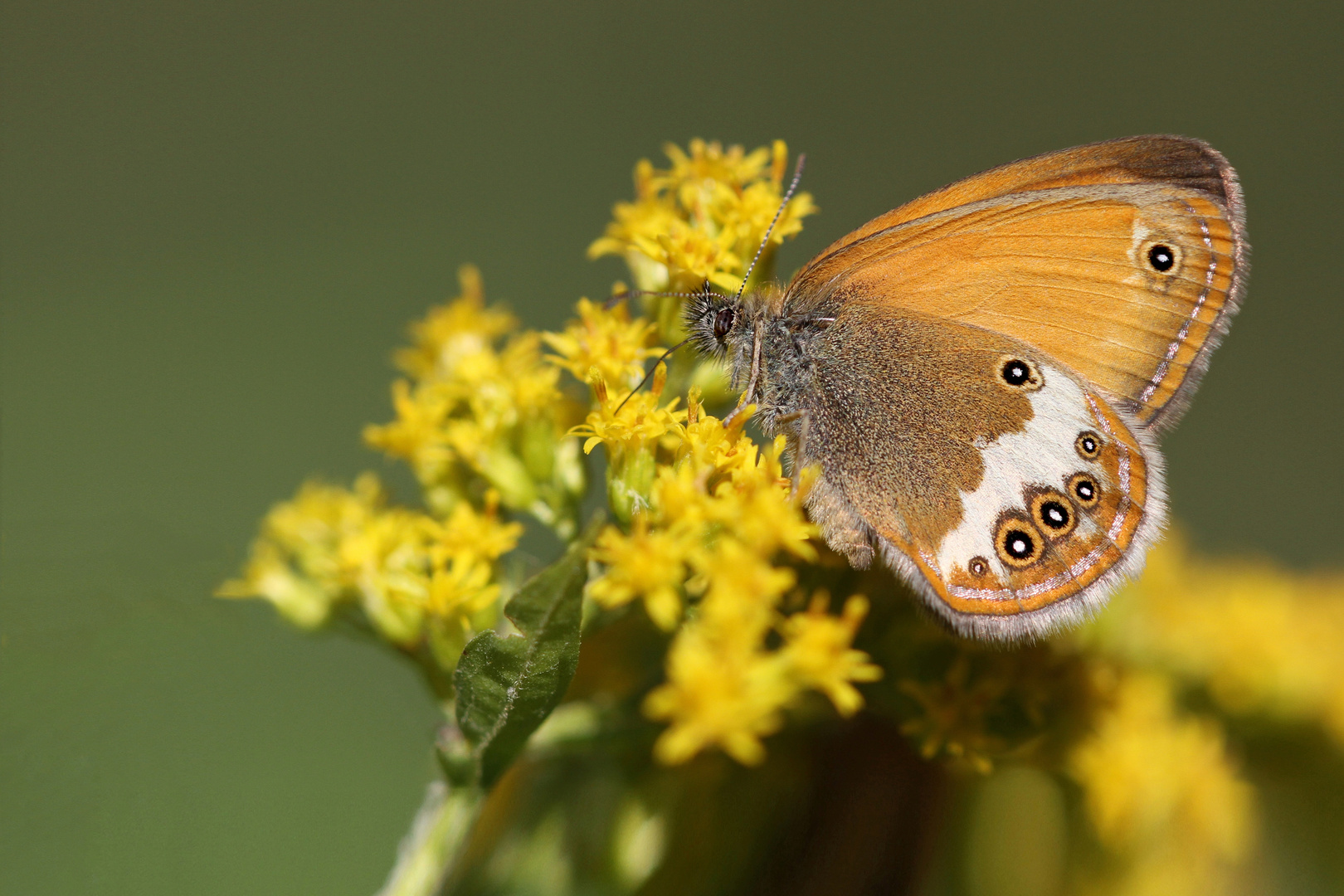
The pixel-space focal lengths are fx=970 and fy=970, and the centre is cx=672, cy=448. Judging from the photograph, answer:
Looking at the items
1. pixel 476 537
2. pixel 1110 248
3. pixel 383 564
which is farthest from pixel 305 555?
pixel 1110 248

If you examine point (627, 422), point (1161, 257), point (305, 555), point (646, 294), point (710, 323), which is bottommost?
point (1161, 257)

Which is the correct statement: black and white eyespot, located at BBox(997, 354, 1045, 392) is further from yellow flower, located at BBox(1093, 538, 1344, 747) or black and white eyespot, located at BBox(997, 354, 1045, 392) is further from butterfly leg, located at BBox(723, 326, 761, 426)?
yellow flower, located at BBox(1093, 538, 1344, 747)

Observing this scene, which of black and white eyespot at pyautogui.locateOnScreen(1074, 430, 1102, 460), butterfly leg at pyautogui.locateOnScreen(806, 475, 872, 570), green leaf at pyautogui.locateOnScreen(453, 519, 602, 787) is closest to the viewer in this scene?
green leaf at pyautogui.locateOnScreen(453, 519, 602, 787)

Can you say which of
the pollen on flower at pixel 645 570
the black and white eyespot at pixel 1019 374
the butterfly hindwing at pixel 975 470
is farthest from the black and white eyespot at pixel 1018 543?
the pollen on flower at pixel 645 570

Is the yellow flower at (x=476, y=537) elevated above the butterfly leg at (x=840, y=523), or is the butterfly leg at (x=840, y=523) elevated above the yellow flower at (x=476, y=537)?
the yellow flower at (x=476, y=537)

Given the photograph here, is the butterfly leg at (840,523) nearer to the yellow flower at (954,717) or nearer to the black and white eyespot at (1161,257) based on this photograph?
the yellow flower at (954,717)

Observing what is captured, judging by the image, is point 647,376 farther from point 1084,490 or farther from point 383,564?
point 1084,490

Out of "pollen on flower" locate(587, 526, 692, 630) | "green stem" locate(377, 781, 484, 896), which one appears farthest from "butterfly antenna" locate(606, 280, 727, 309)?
"green stem" locate(377, 781, 484, 896)

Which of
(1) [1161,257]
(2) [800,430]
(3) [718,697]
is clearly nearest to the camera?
(3) [718,697]
